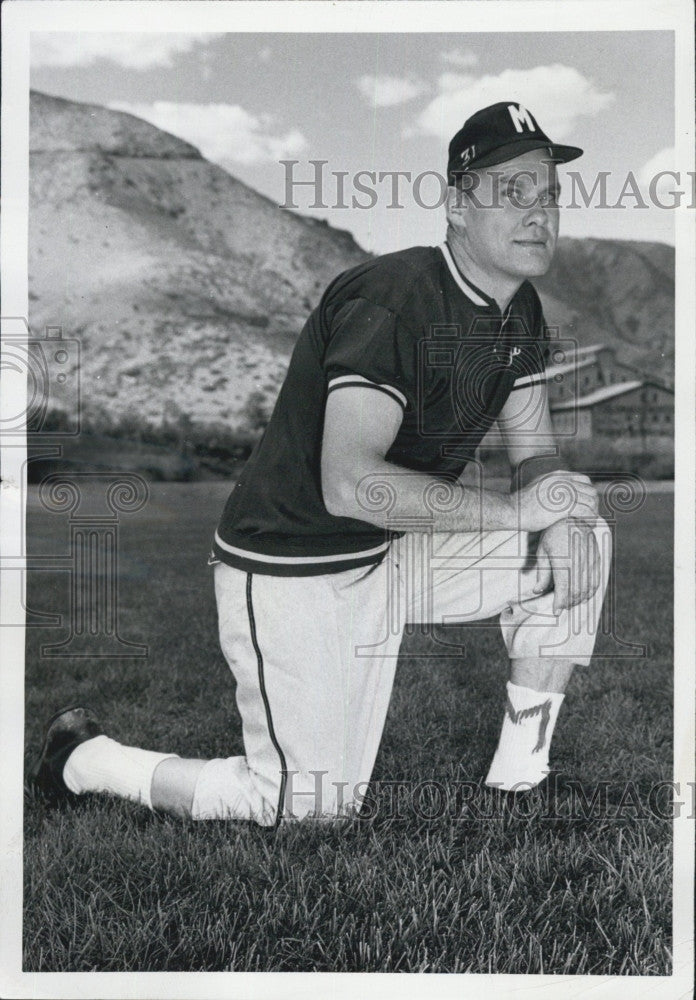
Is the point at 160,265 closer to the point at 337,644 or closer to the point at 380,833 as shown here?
the point at 337,644

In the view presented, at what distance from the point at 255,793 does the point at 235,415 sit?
81 cm

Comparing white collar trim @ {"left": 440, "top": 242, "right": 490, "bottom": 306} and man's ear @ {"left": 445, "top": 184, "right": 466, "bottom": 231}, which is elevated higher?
man's ear @ {"left": 445, "top": 184, "right": 466, "bottom": 231}

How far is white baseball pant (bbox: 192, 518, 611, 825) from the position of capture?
169 cm

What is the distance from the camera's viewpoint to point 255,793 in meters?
1.70

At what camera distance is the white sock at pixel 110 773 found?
1.73 meters

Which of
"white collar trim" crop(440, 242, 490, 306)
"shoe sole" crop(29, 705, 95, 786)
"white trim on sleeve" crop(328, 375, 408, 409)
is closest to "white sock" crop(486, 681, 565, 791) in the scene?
"white trim on sleeve" crop(328, 375, 408, 409)

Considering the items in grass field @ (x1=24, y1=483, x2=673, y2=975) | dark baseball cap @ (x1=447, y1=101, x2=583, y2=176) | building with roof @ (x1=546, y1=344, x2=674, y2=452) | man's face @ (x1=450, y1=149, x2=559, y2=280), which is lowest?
grass field @ (x1=24, y1=483, x2=673, y2=975)

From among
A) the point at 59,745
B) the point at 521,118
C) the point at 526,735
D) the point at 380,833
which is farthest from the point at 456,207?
the point at 59,745

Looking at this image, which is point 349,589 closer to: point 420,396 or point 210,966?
→ point 420,396

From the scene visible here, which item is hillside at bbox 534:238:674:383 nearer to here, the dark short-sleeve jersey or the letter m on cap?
the dark short-sleeve jersey

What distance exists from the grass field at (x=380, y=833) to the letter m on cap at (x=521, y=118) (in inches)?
32.6

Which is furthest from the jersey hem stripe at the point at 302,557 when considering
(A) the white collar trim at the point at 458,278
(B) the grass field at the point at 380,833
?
(A) the white collar trim at the point at 458,278

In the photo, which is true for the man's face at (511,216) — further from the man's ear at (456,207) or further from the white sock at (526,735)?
the white sock at (526,735)

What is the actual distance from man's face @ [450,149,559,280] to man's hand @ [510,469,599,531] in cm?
45
